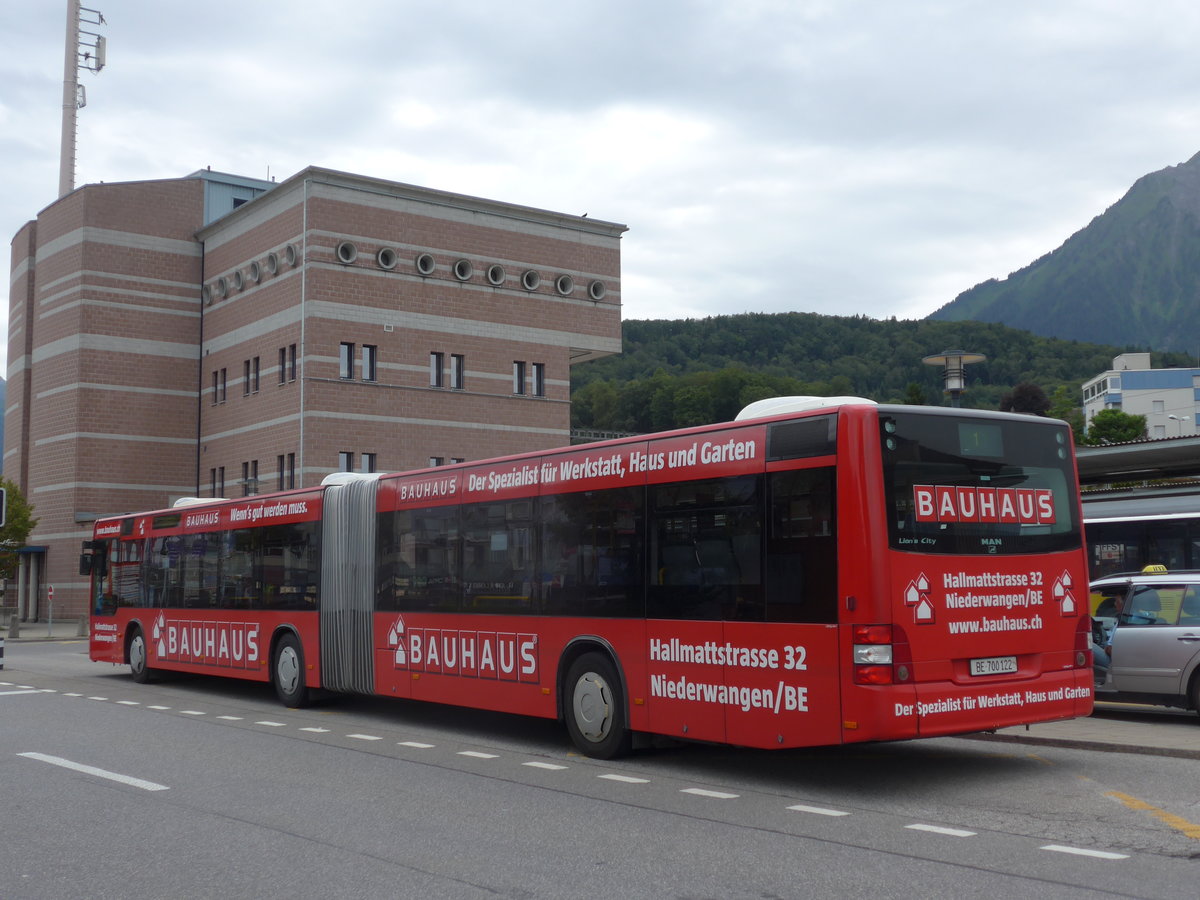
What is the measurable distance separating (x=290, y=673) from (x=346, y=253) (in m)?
29.6

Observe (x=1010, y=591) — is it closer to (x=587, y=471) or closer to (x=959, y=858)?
(x=959, y=858)

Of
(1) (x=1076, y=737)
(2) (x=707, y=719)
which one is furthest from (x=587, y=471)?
(1) (x=1076, y=737)

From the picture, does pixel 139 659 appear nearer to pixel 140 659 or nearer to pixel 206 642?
pixel 140 659

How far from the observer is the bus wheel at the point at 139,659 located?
66.1 ft

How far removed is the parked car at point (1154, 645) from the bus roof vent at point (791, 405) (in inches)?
212

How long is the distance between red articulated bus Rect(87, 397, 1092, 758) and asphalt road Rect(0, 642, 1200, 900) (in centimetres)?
62

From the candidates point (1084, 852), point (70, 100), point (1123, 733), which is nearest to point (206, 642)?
point (1123, 733)

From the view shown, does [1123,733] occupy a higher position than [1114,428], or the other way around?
[1114,428]

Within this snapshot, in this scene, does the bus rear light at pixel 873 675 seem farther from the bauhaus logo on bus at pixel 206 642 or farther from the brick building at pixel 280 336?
the brick building at pixel 280 336

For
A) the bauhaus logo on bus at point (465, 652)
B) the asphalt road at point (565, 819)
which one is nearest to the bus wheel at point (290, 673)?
the bauhaus logo on bus at point (465, 652)

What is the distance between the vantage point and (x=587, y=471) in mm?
11273

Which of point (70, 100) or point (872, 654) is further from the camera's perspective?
point (70, 100)

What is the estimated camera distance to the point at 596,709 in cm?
1095

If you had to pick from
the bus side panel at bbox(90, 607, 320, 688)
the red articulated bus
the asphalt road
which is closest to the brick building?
the bus side panel at bbox(90, 607, 320, 688)
